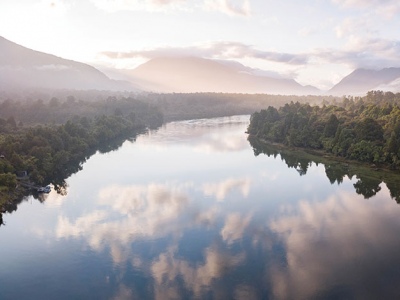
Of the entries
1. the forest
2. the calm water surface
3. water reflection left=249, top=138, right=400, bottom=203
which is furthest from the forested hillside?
Answer: the forest

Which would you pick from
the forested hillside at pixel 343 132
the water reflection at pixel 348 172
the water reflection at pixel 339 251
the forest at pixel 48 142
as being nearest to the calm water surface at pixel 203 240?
the water reflection at pixel 339 251

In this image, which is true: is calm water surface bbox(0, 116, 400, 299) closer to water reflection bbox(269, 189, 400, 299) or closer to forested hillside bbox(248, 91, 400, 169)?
water reflection bbox(269, 189, 400, 299)

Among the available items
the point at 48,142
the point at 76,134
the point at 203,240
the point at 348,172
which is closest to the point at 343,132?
the point at 348,172

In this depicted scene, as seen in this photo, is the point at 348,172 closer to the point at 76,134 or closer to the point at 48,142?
the point at 48,142

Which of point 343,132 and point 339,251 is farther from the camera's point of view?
point 343,132

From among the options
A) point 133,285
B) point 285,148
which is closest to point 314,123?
point 285,148
